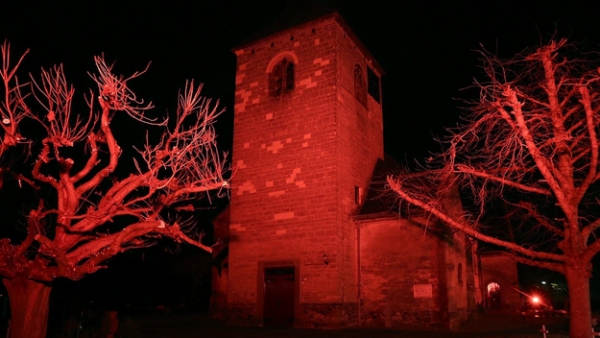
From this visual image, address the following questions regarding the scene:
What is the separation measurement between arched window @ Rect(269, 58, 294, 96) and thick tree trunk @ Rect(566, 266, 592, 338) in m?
13.3

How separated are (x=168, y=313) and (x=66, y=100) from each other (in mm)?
22437

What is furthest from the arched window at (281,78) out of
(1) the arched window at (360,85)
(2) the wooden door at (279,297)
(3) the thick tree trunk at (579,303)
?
(3) the thick tree trunk at (579,303)

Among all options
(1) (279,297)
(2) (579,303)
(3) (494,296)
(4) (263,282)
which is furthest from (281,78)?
(3) (494,296)

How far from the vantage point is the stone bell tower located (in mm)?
18078

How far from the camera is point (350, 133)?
20.1m

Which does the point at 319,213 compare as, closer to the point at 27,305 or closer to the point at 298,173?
the point at 298,173

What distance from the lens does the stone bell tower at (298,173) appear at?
18078 mm

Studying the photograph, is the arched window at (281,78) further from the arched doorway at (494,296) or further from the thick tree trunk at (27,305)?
the arched doorway at (494,296)

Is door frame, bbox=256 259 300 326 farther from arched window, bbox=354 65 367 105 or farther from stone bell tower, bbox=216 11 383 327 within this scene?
arched window, bbox=354 65 367 105

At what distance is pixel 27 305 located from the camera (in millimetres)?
9172

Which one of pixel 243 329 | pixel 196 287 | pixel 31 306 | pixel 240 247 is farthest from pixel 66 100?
pixel 196 287

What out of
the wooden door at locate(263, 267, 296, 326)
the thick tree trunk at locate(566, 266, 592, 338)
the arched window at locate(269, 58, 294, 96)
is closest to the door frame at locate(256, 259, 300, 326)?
the wooden door at locate(263, 267, 296, 326)

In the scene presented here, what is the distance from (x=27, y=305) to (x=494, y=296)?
2835 cm

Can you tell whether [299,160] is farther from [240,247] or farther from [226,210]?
[226,210]
